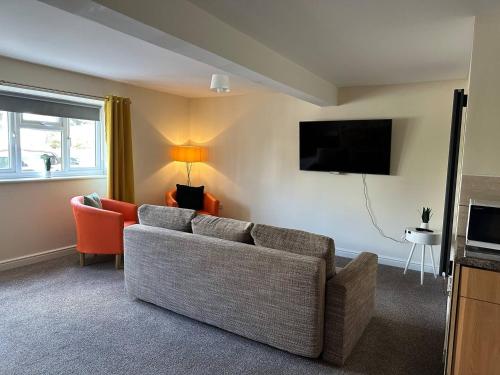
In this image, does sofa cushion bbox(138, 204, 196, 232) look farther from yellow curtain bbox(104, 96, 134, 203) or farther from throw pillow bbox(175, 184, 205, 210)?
throw pillow bbox(175, 184, 205, 210)

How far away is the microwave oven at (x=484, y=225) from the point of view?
1938 millimetres

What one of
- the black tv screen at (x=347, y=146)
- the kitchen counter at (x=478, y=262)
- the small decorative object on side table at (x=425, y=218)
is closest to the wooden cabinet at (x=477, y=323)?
the kitchen counter at (x=478, y=262)

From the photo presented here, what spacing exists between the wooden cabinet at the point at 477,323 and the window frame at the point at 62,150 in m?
4.34

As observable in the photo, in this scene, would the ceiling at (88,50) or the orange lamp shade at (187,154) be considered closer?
the ceiling at (88,50)

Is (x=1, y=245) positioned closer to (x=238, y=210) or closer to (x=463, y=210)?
(x=238, y=210)

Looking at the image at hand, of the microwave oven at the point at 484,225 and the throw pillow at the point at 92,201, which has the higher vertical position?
the microwave oven at the point at 484,225

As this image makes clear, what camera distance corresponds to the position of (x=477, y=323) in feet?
5.66

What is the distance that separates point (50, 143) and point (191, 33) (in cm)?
321

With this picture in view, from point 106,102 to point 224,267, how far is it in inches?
126

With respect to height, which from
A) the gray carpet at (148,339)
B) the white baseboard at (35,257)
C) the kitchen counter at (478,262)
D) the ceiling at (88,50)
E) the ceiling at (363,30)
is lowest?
the gray carpet at (148,339)

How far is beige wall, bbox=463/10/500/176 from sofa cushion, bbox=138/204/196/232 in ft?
6.75

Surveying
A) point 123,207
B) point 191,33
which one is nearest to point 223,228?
point 191,33

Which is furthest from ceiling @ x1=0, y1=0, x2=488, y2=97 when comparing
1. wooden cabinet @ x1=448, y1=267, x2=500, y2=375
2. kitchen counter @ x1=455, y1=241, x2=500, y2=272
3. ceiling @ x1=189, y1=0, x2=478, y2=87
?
wooden cabinet @ x1=448, y1=267, x2=500, y2=375

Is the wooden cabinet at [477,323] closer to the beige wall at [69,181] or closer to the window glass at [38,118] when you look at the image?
the beige wall at [69,181]
